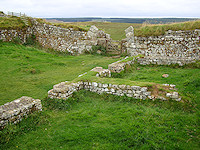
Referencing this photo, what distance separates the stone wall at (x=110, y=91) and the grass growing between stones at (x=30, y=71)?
1202 mm

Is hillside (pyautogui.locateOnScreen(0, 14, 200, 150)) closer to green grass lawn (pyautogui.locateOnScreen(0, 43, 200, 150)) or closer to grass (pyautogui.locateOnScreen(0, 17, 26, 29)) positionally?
green grass lawn (pyautogui.locateOnScreen(0, 43, 200, 150))

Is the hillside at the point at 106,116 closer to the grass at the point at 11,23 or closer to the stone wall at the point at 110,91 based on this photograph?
the stone wall at the point at 110,91

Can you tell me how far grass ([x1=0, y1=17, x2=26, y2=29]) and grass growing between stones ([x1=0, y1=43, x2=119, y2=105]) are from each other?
8.39 feet

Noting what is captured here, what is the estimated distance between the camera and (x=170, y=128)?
567 cm

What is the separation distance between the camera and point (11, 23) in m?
19.9

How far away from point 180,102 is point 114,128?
10.6 ft

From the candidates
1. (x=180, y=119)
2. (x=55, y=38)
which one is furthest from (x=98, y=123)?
(x=55, y=38)

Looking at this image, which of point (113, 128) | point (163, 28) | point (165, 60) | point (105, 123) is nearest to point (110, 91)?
point (105, 123)

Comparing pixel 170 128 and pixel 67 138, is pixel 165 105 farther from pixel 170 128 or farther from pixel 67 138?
pixel 67 138

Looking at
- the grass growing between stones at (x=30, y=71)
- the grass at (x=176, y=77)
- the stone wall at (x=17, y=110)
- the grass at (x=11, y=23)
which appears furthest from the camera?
the grass at (x=11, y=23)

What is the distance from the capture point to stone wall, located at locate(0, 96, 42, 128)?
5.66 m

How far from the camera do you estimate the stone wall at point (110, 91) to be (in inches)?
303

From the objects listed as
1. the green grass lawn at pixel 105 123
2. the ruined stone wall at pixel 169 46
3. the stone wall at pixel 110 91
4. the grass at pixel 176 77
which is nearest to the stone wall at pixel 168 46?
the ruined stone wall at pixel 169 46

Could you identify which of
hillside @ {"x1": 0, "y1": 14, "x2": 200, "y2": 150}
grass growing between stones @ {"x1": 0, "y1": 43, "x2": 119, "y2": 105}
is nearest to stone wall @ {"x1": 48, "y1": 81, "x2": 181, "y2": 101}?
hillside @ {"x1": 0, "y1": 14, "x2": 200, "y2": 150}
